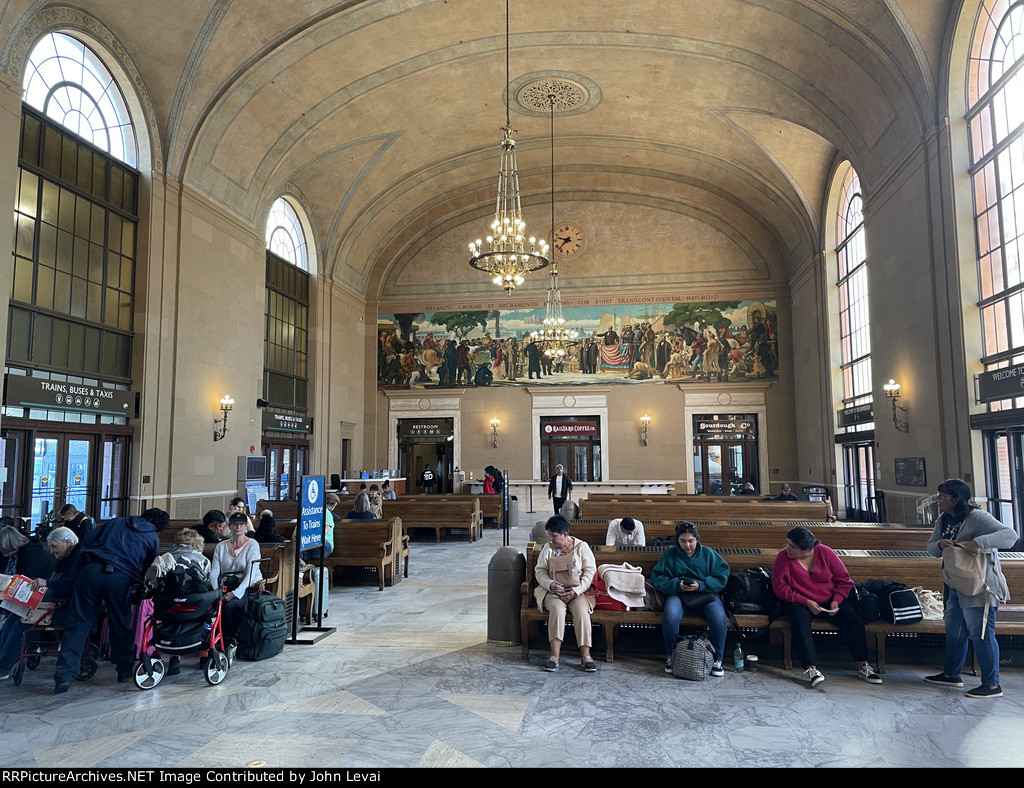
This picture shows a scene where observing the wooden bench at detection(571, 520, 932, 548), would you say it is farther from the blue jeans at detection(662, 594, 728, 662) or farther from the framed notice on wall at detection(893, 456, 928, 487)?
the framed notice on wall at detection(893, 456, 928, 487)

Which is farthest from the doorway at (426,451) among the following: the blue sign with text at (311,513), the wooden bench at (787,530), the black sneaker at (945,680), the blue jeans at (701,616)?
the black sneaker at (945,680)

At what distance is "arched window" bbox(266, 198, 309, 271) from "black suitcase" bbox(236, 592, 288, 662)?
11.5m

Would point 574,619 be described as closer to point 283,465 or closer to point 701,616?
point 701,616

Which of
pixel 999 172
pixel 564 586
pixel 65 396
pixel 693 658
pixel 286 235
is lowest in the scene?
pixel 693 658

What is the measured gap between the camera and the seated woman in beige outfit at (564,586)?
16.1 ft

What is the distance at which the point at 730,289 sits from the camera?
18.8 meters

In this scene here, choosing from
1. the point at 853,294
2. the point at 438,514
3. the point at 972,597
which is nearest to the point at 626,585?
the point at 972,597

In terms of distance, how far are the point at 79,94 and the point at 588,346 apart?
12669mm

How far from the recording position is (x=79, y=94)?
397 inches

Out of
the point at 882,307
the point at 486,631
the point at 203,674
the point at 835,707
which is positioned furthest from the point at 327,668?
the point at 882,307

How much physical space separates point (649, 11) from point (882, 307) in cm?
637

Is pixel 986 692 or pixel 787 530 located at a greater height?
pixel 787 530

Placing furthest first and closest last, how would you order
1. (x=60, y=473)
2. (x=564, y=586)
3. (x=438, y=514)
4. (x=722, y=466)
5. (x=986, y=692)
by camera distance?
(x=722, y=466) < (x=438, y=514) < (x=60, y=473) < (x=564, y=586) < (x=986, y=692)

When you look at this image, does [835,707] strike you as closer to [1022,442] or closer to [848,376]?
[1022,442]
